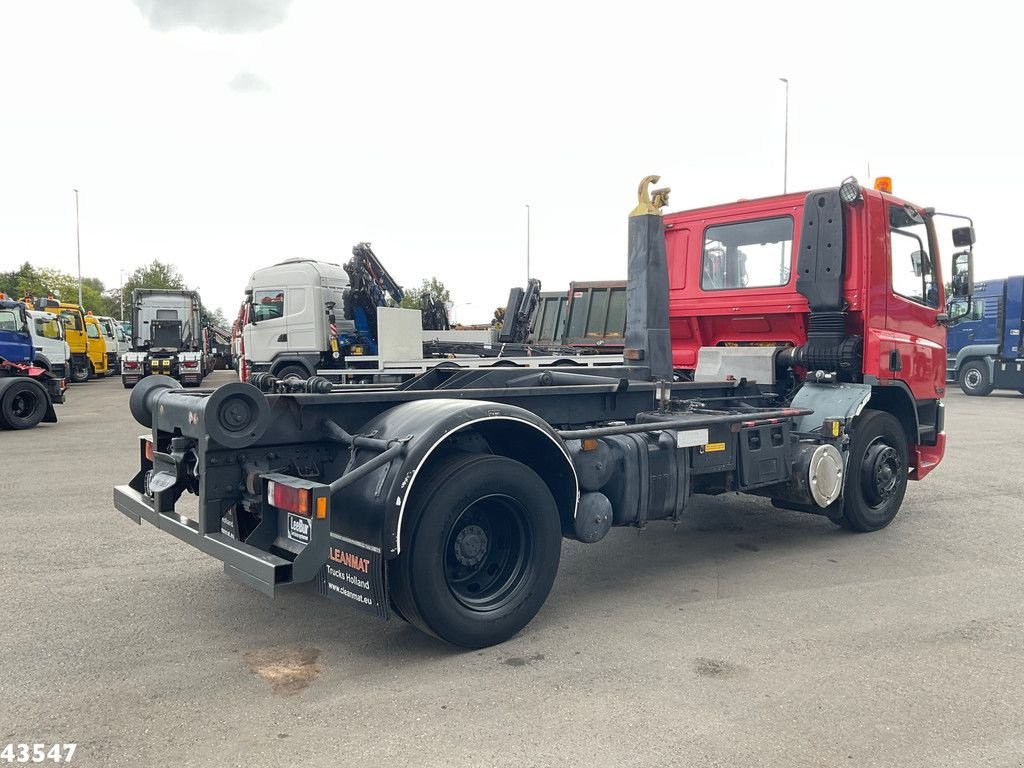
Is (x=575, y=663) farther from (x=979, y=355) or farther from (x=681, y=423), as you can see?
(x=979, y=355)

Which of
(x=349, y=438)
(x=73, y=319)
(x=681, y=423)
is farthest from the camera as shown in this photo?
(x=73, y=319)

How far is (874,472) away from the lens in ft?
22.6

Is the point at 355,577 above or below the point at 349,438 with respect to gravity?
below

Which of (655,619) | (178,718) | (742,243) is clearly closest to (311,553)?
(178,718)

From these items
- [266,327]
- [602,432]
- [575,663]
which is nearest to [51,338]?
[266,327]

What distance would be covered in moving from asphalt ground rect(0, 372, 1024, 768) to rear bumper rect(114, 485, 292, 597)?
522 millimetres

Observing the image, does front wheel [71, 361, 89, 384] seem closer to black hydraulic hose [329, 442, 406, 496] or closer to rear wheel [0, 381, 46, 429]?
rear wheel [0, 381, 46, 429]

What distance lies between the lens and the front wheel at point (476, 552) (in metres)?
4.02

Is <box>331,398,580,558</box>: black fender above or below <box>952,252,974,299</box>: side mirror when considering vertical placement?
below

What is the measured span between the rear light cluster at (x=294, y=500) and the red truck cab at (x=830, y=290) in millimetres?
4588

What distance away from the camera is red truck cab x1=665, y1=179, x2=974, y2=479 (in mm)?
6664

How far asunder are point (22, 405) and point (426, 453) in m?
13.8

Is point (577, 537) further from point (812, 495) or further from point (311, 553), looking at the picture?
point (812, 495)

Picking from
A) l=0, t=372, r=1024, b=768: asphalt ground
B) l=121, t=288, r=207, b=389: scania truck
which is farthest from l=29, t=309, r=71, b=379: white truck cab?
l=0, t=372, r=1024, b=768: asphalt ground
